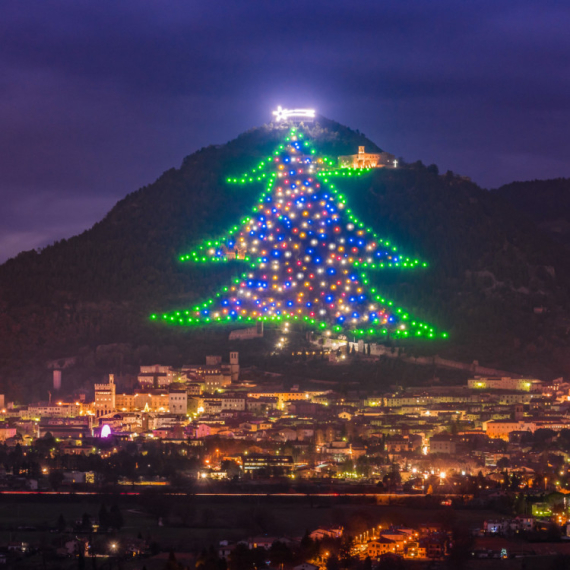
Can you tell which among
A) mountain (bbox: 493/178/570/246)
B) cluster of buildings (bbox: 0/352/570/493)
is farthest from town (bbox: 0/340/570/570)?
mountain (bbox: 493/178/570/246)

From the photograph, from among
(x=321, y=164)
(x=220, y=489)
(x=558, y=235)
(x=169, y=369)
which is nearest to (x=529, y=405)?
(x=169, y=369)

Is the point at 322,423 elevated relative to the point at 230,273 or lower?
lower

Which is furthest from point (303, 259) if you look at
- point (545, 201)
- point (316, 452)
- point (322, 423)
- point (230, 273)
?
point (545, 201)

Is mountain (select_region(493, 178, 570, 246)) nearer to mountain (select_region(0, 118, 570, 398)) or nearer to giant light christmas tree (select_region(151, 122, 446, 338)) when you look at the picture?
mountain (select_region(0, 118, 570, 398))

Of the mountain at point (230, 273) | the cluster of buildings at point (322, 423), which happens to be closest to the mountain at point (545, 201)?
the mountain at point (230, 273)

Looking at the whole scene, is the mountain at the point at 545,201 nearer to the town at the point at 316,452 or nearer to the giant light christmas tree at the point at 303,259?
the giant light christmas tree at the point at 303,259

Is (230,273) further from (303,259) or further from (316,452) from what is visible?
→ (316,452)
